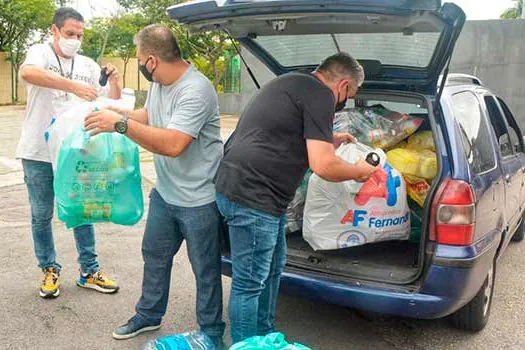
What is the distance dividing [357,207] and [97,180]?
1.44m

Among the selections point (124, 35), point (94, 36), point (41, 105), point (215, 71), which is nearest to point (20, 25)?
point (94, 36)

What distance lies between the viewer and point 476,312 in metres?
3.35

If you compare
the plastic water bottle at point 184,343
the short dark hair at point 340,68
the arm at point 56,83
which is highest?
the short dark hair at point 340,68

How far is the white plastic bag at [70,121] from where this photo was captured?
3201mm

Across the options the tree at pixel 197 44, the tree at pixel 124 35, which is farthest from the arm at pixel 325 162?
the tree at pixel 124 35

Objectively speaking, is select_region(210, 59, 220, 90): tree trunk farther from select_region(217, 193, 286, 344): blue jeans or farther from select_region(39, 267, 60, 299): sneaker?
select_region(217, 193, 286, 344): blue jeans

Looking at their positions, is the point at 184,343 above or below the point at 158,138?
below

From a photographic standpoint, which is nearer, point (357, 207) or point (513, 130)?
point (357, 207)

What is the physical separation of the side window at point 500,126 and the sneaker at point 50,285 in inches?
122

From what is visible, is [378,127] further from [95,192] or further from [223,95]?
[223,95]

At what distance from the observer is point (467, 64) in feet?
42.5

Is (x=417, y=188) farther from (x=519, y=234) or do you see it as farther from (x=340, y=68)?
(x=519, y=234)

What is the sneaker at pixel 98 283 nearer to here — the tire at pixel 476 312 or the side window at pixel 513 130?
the tire at pixel 476 312

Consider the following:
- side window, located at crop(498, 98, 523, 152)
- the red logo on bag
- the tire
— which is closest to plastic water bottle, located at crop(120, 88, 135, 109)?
the red logo on bag
